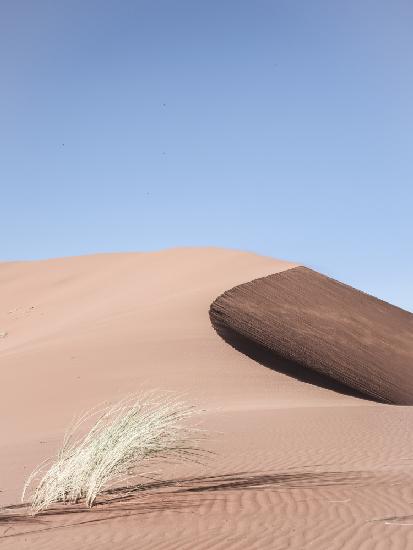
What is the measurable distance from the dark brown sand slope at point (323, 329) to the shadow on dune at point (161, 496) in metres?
13.4

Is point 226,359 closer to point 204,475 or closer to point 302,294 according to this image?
point 302,294

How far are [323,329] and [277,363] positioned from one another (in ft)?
14.3

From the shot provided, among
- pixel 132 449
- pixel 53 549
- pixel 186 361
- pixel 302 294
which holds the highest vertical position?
pixel 302 294

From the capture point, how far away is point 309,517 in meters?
6.04

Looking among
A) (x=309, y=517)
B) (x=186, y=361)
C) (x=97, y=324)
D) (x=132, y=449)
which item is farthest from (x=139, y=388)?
(x=309, y=517)

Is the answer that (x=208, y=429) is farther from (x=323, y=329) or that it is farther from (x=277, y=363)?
(x=323, y=329)

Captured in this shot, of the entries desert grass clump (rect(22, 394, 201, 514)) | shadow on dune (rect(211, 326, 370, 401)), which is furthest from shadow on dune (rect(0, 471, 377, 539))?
shadow on dune (rect(211, 326, 370, 401))

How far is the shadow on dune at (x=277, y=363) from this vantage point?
2066 centimetres

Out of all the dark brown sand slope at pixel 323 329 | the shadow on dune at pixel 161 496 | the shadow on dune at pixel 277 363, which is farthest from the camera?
the dark brown sand slope at pixel 323 329

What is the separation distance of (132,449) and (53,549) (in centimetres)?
157

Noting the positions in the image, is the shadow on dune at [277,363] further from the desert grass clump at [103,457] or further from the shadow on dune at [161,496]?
the desert grass clump at [103,457]

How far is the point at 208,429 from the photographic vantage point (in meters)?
12.0

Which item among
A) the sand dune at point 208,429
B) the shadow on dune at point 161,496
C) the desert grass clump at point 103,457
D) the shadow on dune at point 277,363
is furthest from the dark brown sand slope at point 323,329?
the desert grass clump at point 103,457

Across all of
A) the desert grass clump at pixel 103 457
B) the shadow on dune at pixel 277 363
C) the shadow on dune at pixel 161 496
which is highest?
the shadow on dune at pixel 277 363
